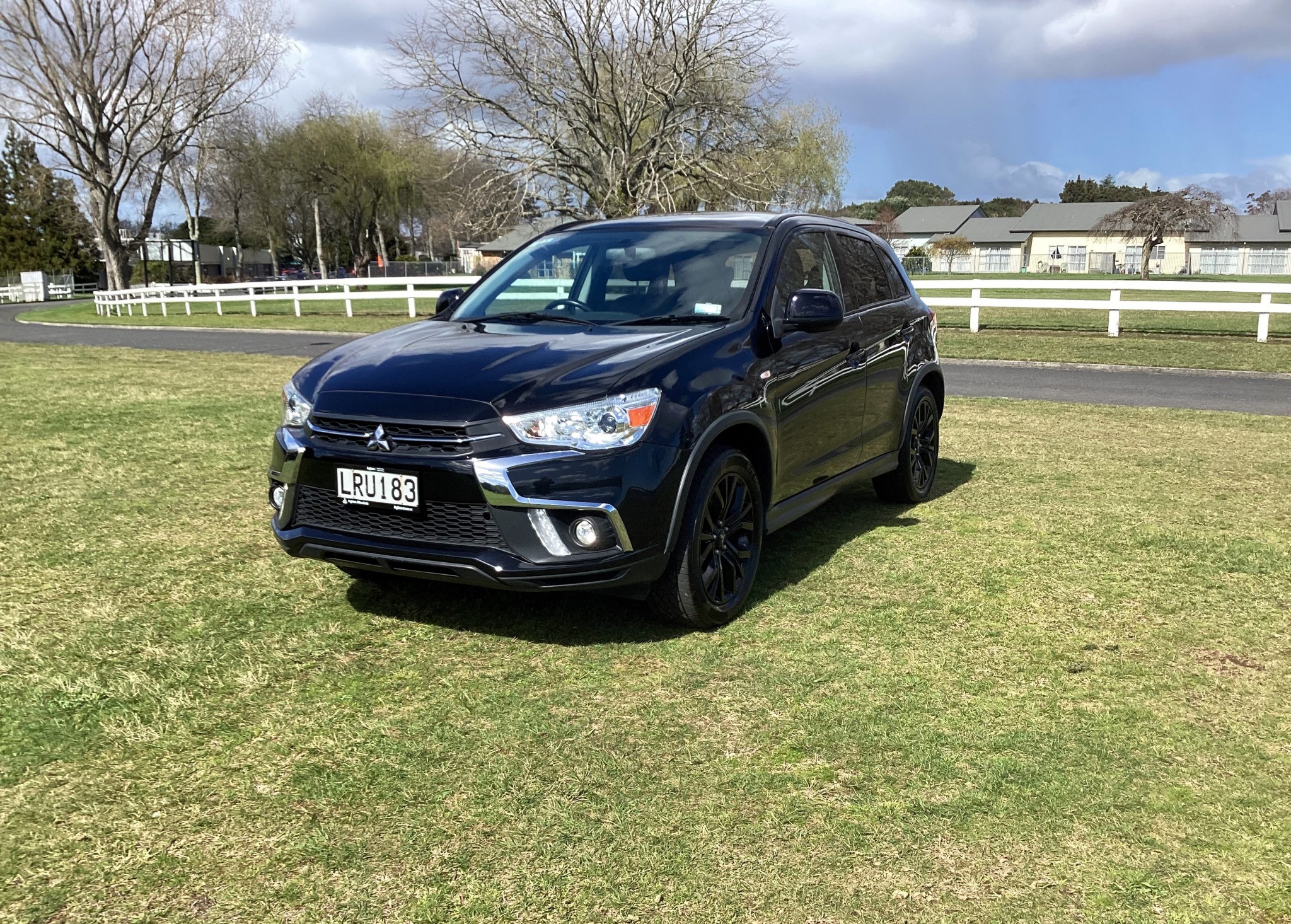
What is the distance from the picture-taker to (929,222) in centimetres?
11412

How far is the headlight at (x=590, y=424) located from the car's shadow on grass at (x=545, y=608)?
0.92m

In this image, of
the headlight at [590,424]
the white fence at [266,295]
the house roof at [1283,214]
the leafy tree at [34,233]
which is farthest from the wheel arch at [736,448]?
the house roof at [1283,214]

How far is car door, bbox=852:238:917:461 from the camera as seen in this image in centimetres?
606

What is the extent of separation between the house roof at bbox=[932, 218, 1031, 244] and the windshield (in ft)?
354

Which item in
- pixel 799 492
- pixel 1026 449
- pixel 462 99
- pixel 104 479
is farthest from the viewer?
pixel 462 99

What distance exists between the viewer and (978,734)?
3.58m

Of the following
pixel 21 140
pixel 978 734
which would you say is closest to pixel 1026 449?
pixel 978 734

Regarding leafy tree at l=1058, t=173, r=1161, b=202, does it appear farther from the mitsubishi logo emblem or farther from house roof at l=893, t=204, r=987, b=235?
the mitsubishi logo emblem

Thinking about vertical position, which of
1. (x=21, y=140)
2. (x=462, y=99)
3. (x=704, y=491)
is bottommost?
(x=704, y=491)

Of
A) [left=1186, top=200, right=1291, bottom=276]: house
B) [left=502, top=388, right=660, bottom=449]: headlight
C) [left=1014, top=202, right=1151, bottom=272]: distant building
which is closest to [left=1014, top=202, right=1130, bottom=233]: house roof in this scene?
[left=1014, top=202, right=1151, bottom=272]: distant building

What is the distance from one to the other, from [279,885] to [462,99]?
32.8 metres

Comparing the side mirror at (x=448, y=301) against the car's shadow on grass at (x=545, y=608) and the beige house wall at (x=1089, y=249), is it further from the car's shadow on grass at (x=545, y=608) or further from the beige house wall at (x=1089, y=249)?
the beige house wall at (x=1089, y=249)

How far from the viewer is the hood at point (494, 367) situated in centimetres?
405

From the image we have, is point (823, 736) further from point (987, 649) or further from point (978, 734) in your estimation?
point (987, 649)
